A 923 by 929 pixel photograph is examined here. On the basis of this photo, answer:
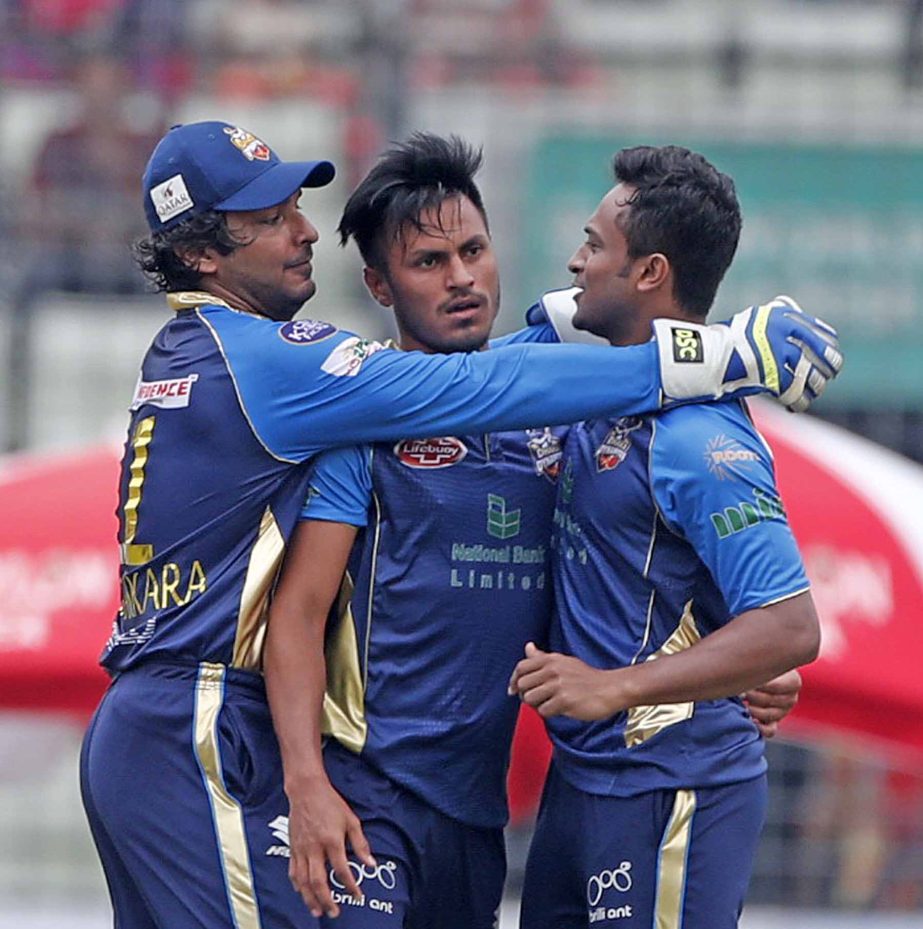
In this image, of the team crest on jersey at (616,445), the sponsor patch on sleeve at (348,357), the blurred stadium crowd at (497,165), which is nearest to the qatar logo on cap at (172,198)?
the sponsor patch on sleeve at (348,357)

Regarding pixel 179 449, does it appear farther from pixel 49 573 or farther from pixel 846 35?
pixel 846 35

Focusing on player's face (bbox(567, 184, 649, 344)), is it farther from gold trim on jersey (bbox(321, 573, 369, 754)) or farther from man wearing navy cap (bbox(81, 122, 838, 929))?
gold trim on jersey (bbox(321, 573, 369, 754))

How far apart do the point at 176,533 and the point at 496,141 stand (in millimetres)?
3245

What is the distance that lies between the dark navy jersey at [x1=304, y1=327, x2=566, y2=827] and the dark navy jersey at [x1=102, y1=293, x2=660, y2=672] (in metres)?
0.10

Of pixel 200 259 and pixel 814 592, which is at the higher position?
pixel 200 259

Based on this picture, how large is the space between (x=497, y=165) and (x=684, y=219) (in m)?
3.05

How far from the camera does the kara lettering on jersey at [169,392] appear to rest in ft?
12.0

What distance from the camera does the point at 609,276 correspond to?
143 inches

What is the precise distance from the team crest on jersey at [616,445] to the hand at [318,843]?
731 millimetres

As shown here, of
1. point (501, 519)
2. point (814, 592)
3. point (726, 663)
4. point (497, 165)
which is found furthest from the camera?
point (497, 165)

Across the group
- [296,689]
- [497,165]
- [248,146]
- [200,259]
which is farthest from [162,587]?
[497,165]

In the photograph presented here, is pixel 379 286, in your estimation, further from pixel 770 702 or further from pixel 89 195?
pixel 89 195

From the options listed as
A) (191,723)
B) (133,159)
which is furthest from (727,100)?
(191,723)

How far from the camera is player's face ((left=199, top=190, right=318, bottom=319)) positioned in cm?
375
